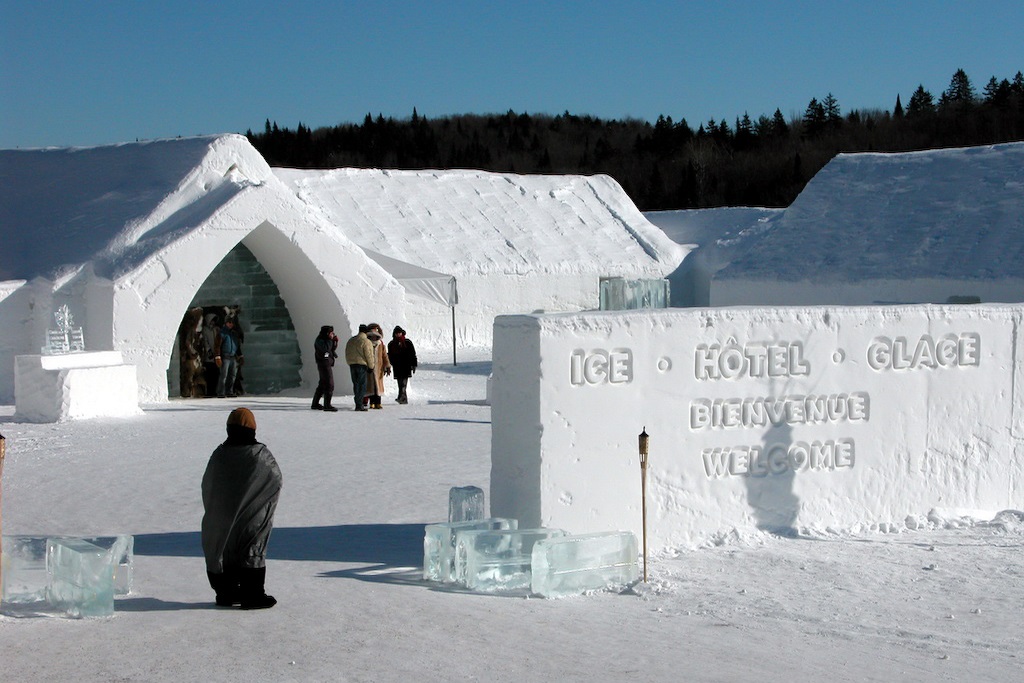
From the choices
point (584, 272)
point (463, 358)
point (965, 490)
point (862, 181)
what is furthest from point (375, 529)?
point (584, 272)

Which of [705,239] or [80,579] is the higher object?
[705,239]

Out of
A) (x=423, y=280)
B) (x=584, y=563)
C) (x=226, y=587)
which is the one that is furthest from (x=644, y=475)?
(x=423, y=280)

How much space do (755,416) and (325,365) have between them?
9.92m

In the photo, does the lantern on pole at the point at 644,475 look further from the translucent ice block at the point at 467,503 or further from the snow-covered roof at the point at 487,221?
the snow-covered roof at the point at 487,221

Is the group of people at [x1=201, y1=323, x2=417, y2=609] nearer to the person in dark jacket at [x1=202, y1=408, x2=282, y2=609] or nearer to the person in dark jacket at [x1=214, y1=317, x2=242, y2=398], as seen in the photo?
the person in dark jacket at [x1=202, y1=408, x2=282, y2=609]

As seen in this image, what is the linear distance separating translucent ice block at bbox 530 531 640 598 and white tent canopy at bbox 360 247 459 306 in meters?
19.1

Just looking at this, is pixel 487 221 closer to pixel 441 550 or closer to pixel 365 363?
pixel 365 363

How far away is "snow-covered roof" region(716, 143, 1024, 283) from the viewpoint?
2555 cm

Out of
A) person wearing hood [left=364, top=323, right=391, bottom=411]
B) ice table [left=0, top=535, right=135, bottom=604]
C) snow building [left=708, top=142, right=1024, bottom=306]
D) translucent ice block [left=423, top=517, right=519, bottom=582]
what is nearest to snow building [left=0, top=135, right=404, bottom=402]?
person wearing hood [left=364, top=323, right=391, bottom=411]

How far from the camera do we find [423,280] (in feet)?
90.4

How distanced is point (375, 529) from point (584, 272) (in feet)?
86.0

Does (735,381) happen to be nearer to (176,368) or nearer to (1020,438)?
(1020,438)

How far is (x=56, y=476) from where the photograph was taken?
38.6 ft

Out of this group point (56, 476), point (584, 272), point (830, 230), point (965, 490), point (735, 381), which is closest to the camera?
point (735, 381)
